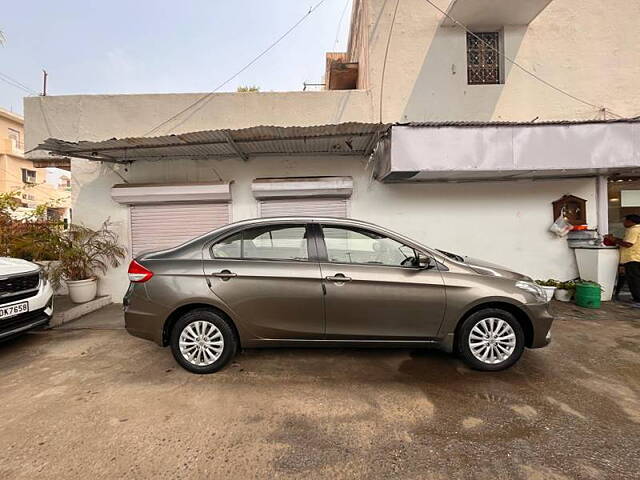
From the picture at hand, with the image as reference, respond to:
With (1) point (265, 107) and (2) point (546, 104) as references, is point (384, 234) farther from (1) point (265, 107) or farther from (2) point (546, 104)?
(2) point (546, 104)

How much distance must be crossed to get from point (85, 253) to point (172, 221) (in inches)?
66.5

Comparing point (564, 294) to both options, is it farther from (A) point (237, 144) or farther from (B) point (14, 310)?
(B) point (14, 310)

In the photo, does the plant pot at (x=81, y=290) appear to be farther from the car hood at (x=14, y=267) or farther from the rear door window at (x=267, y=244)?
the rear door window at (x=267, y=244)

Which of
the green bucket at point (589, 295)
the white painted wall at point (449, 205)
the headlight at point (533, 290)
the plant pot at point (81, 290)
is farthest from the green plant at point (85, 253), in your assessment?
the green bucket at point (589, 295)

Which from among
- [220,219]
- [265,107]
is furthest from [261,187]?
[265,107]

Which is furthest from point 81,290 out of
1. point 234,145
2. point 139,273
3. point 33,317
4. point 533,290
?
point 533,290

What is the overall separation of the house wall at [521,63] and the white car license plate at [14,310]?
653 centimetres

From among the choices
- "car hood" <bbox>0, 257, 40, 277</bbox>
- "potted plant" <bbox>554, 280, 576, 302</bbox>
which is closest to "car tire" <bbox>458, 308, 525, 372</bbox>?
"potted plant" <bbox>554, 280, 576, 302</bbox>

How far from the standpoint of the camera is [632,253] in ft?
18.3

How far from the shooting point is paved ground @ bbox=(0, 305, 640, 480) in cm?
204

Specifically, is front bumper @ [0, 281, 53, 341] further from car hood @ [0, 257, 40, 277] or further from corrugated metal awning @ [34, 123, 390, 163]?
corrugated metal awning @ [34, 123, 390, 163]

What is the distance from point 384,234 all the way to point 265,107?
4442 mm

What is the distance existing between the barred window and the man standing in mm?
3741

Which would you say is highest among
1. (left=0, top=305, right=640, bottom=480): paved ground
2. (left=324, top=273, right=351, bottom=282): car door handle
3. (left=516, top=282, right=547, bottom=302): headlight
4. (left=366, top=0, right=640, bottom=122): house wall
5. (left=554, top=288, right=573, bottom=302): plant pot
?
(left=366, top=0, right=640, bottom=122): house wall
